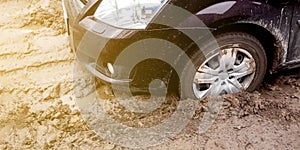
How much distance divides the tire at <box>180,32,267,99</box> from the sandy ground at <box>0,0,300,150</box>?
0.12 metres

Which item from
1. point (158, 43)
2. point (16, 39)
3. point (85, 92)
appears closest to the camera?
point (158, 43)

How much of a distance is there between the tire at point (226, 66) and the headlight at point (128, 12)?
1.49ft

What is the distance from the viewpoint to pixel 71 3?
309 cm

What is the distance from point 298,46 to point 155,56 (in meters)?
1.23

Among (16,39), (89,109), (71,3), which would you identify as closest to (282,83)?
(89,109)

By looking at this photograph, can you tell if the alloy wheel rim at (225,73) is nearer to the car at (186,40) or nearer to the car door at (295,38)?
the car at (186,40)

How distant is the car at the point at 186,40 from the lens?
262 cm

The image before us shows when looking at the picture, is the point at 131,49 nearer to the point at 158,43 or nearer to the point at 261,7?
the point at 158,43

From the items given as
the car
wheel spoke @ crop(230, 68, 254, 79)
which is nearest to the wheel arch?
the car

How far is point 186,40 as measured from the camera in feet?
8.78

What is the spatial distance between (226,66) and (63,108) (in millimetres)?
1387

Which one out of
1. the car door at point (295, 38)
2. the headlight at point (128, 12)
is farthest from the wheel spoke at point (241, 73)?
the headlight at point (128, 12)

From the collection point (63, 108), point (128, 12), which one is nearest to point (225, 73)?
point (128, 12)

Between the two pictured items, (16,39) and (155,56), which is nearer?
(155,56)
